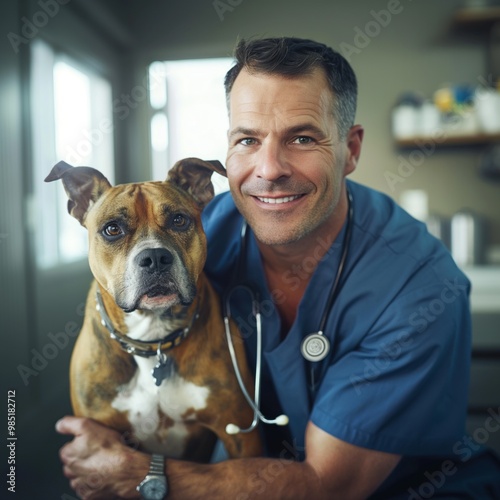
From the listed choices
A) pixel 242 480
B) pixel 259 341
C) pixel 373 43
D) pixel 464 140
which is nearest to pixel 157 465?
pixel 242 480

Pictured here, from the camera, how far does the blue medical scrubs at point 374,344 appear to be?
2.97 feet

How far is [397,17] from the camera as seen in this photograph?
3.69 feet

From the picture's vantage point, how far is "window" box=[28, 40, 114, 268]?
0.96 m

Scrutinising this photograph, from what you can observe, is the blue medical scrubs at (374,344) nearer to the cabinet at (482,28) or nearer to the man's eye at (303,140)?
the man's eye at (303,140)

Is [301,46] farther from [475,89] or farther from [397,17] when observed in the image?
[475,89]

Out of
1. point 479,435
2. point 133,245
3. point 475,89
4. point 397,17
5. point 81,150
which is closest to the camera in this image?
point 133,245

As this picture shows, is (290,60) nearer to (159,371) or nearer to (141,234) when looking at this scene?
(141,234)

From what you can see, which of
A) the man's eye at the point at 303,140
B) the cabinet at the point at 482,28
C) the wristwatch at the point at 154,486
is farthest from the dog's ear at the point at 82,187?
the cabinet at the point at 482,28

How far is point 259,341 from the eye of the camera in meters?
0.90

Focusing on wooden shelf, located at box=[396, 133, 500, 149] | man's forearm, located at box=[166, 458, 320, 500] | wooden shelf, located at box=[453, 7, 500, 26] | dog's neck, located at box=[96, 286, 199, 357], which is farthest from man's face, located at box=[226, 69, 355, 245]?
wooden shelf, located at box=[396, 133, 500, 149]

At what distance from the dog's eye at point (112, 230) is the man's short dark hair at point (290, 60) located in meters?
0.31

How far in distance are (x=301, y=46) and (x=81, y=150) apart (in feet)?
1.42

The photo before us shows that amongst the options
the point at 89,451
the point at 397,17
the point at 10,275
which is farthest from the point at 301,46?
the point at 89,451

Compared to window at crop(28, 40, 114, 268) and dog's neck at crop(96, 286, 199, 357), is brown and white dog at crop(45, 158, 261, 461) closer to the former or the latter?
dog's neck at crop(96, 286, 199, 357)
